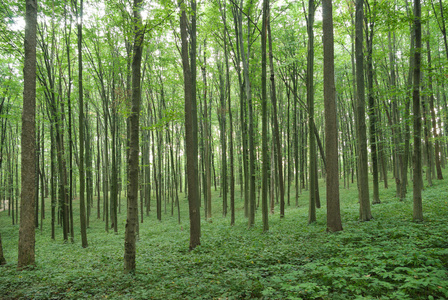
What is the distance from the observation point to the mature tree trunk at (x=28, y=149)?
634 cm

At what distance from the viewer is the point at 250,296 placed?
3.69 meters

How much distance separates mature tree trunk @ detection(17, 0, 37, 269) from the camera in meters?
6.34

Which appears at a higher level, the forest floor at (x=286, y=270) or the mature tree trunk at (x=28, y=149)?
the mature tree trunk at (x=28, y=149)

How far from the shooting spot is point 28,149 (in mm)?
6410

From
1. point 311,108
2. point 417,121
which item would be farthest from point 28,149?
point 417,121

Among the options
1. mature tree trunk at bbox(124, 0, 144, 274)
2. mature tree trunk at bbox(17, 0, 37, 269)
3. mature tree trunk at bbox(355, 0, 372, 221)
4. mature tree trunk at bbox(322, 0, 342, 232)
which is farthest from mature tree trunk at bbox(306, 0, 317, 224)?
mature tree trunk at bbox(17, 0, 37, 269)

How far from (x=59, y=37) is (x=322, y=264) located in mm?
15074

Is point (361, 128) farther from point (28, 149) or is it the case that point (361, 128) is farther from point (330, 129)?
point (28, 149)

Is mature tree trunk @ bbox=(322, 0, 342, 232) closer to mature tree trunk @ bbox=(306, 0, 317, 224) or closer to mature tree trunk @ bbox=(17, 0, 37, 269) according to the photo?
mature tree trunk @ bbox=(306, 0, 317, 224)

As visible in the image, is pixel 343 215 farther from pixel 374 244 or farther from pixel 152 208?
pixel 152 208

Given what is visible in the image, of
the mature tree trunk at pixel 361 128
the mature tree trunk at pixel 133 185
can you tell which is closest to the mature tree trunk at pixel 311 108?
the mature tree trunk at pixel 361 128

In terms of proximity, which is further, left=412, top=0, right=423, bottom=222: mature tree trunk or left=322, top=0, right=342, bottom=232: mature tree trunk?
left=322, top=0, right=342, bottom=232: mature tree trunk

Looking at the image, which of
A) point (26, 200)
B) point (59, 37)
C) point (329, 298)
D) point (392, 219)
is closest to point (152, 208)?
point (59, 37)

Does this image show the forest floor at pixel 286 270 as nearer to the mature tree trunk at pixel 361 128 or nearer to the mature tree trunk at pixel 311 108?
the mature tree trunk at pixel 361 128
